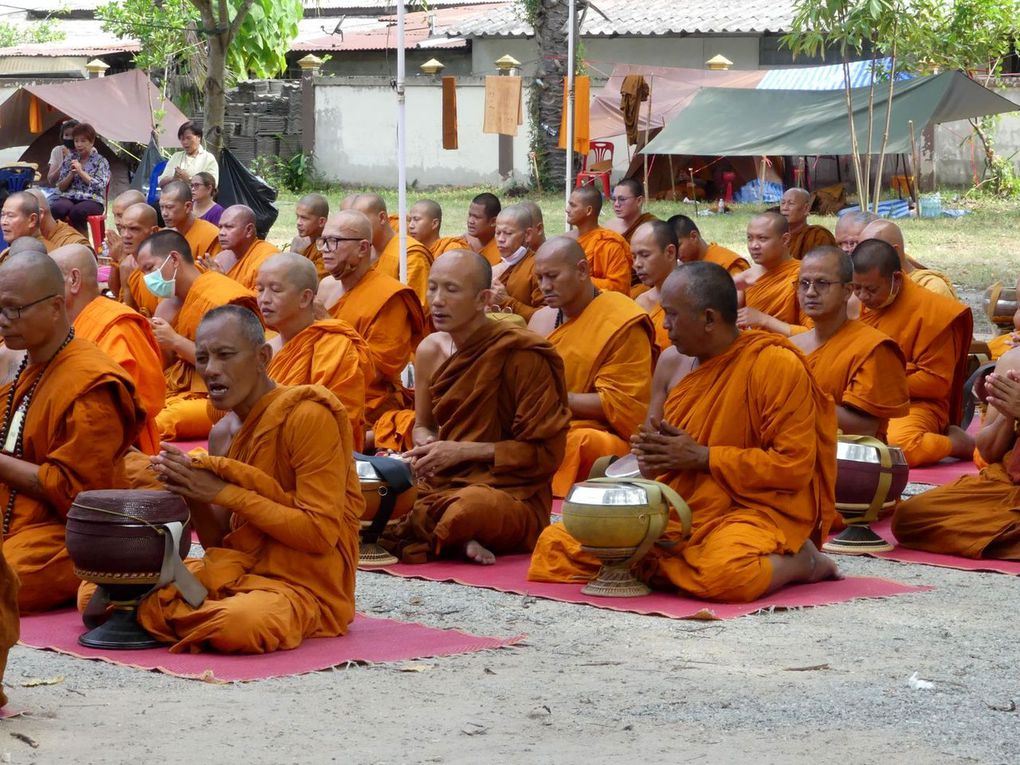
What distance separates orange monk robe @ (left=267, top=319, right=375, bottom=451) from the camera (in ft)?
26.8

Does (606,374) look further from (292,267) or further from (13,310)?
(13,310)

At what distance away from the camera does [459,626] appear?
250 inches

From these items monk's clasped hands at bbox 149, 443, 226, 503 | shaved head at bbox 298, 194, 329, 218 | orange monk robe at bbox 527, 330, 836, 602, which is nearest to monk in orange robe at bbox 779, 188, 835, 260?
shaved head at bbox 298, 194, 329, 218

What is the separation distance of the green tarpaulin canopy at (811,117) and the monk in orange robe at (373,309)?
686 cm

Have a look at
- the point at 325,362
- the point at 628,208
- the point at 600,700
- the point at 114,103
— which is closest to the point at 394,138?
the point at 114,103

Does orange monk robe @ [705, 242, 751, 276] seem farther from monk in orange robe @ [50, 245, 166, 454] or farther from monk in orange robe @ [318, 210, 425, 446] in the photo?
monk in orange robe @ [50, 245, 166, 454]

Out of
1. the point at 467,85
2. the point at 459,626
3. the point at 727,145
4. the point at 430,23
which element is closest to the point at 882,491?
the point at 459,626

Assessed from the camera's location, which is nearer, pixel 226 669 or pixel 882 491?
pixel 226 669

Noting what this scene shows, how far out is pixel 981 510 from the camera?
7738 mm

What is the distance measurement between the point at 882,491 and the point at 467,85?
21047mm

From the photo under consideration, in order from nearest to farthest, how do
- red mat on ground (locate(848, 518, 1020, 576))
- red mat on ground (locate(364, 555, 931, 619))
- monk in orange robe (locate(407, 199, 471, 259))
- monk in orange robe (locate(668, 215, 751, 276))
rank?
1. red mat on ground (locate(364, 555, 931, 619))
2. red mat on ground (locate(848, 518, 1020, 576))
3. monk in orange robe (locate(668, 215, 751, 276))
4. monk in orange robe (locate(407, 199, 471, 259))

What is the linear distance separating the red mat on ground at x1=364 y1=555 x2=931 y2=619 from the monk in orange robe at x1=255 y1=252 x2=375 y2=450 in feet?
3.69

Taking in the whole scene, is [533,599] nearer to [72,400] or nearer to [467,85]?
[72,400]

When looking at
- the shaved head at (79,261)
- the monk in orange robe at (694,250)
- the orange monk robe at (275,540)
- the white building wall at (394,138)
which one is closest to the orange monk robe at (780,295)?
the monk in orange robe at (694,250)
